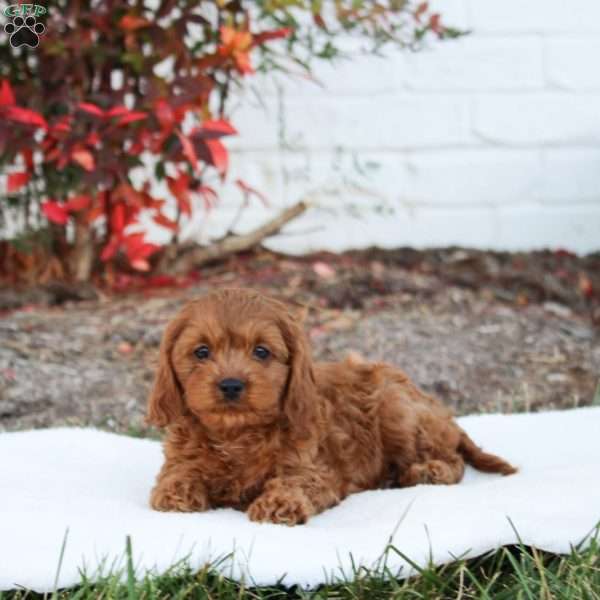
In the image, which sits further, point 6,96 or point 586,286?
point 586,286

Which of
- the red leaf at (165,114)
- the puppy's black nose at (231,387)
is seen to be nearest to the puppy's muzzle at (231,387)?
the puppy's black nose at (231,387)

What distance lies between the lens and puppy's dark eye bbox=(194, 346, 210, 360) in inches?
112

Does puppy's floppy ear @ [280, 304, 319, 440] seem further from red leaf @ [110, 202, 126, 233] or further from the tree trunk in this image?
the tree trunk

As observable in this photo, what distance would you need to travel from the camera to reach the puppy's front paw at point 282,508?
9.18 ft

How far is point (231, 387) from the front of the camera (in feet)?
8.96

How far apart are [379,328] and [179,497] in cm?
242

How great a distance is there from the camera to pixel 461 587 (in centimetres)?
244

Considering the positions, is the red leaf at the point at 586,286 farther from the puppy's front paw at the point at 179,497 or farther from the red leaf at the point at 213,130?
the puppy's front paw at the point at 179,497

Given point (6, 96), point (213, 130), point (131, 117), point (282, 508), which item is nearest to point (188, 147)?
point (213, 130)

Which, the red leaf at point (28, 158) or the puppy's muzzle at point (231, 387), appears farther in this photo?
the red leaf at point (28, 158)

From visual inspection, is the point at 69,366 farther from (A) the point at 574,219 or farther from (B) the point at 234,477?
(A) the point at 574,219

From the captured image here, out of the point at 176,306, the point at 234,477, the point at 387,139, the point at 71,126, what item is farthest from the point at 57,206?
the point at 234,477

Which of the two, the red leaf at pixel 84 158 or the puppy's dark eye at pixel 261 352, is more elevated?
the red leaf at pixel 84 158

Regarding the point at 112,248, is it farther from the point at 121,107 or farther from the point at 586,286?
the point at 586,286
